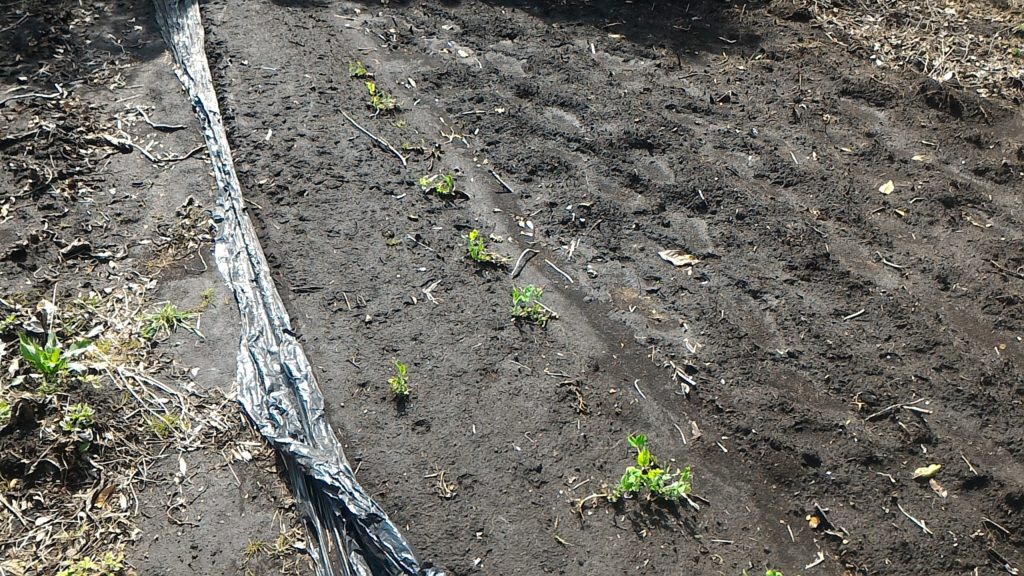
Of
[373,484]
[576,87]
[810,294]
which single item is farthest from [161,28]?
[810,294]

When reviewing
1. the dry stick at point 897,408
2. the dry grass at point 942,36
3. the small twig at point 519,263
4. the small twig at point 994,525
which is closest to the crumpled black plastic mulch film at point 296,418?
the small twig at point 519,263

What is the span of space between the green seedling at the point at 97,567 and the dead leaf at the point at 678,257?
2.98 metres

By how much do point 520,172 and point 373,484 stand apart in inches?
87.3

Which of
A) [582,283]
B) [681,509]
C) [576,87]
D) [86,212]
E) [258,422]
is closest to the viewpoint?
[681,509]

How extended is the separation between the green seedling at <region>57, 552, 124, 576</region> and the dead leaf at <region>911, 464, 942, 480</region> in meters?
3.32

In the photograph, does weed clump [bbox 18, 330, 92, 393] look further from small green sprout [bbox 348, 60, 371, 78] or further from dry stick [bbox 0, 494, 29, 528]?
small green sprout [bbox 348, 60, 371, 78]

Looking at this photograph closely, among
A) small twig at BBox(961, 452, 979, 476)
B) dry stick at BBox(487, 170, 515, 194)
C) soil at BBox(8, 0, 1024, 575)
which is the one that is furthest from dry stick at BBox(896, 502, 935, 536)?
dry stick at BBox(487, 170, 515, 194)

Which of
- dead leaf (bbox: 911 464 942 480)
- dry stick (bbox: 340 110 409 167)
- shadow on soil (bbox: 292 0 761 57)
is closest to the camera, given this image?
dead leaf (bbox: 911 464 942 480)

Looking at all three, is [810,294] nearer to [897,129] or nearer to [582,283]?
[582,283]

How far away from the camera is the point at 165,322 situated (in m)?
3.87

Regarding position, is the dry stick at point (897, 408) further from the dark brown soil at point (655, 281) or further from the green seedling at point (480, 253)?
the green seedling at point (480, 253)

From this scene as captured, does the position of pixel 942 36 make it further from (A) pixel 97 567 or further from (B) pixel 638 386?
(A) pixel 97 567

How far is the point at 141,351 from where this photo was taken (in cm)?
375

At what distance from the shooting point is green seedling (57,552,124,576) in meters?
2.91
